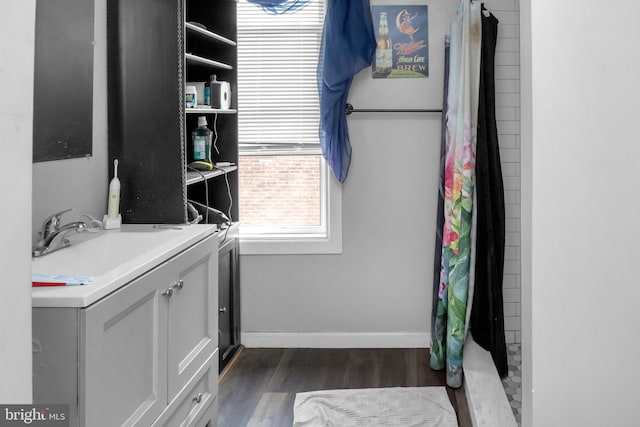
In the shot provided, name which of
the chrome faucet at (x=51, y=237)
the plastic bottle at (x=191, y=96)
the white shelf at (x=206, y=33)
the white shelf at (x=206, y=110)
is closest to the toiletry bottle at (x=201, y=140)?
the white shelf at (x=206, y=110)

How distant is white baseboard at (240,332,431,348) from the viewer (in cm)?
412

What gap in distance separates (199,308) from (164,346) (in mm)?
397

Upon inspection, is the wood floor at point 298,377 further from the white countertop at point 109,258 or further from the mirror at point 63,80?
the mirror at point 63,80

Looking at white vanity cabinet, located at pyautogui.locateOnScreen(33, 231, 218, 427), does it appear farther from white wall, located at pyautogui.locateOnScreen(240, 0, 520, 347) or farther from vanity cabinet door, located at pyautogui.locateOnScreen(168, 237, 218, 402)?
white wall, located at pyautogui.locateOnScreen(240, 0, 520, 347)

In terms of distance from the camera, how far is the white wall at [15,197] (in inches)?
36.1

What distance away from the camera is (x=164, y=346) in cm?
211

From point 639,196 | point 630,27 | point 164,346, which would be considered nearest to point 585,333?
point 639,196

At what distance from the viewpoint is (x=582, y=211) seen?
190cm

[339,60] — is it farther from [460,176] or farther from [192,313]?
[192,313]

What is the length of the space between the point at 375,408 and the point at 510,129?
180cm

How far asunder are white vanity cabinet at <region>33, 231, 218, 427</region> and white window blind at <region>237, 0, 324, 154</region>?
1.58 m

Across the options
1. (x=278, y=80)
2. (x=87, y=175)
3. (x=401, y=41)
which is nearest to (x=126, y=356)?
(x=87, y=175)

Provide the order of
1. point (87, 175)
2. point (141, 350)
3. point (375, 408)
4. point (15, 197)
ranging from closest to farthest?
1. point (15, 197)
2. point (141, 350)
3. point (87, 175)
4. point (375, 408)

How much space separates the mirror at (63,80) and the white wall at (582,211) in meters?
1.41
